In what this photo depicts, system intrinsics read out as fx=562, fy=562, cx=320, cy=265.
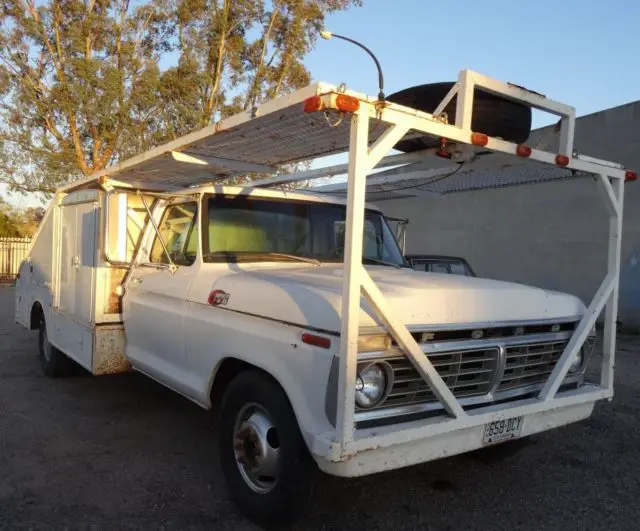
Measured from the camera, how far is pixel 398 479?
4.00m

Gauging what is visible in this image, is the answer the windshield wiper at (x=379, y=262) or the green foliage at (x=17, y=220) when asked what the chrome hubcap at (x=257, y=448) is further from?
the green foliage at (x=17, y=220)

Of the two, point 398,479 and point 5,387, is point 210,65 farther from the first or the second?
point 398,479

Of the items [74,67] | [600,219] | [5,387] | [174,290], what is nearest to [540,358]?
[174,290]

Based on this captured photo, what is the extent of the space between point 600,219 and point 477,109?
10.3 metres

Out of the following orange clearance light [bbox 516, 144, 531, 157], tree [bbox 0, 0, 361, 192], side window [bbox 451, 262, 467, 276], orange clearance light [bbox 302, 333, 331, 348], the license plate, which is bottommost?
the license plate

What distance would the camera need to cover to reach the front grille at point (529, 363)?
11.3 ft

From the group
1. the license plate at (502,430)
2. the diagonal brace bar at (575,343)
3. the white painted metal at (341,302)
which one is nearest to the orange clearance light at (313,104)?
the white painted metal at (341,302)

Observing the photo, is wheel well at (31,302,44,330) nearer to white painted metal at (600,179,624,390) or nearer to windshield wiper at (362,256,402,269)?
windshield wiper at (362,256,402,269)

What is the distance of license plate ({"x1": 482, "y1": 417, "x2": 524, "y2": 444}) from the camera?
3.19m

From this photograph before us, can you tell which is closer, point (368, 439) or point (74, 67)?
point (368, 439)

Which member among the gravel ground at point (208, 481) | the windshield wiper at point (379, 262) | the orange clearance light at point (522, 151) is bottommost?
the gravel ground at point (208, 481)

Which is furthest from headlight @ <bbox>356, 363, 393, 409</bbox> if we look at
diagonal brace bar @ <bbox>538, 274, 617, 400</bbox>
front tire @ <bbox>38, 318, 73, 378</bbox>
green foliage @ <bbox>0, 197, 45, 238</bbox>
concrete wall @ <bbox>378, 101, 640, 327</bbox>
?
green foliage @ <bbox>0, 197, 45, 238</bbox>

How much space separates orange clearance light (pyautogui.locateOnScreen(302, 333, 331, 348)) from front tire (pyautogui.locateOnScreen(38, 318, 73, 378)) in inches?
181

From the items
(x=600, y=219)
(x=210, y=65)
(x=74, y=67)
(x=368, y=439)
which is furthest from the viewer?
(x=210, y=65)
